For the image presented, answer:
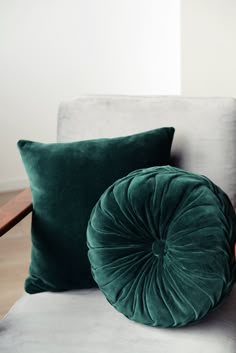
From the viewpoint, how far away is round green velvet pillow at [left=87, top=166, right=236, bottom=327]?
0.93m

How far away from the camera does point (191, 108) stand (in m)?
1.23

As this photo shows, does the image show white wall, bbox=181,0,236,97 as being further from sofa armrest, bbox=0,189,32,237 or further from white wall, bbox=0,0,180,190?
sofa armrest, bbox=0,189,32,237

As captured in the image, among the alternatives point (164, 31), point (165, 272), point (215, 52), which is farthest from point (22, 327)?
point (164, 31)

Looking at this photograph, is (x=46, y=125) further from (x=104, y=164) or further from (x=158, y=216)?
(x=158, y=216)

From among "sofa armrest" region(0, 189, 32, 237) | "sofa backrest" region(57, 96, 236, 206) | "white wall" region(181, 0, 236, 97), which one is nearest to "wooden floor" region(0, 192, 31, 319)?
"sofa armrest" region(0, 189, 32, 237)

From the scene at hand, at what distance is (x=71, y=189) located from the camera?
112cm

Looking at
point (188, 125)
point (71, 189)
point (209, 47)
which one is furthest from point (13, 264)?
point (209, 47)

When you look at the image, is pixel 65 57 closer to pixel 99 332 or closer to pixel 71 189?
pixel 71 189

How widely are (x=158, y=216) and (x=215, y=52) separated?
1.31 metres

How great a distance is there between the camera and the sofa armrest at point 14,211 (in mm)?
1123

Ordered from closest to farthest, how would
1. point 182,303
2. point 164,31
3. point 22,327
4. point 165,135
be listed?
1. point 182,303
2. point 22,327
3. point 165,135
4. point 164,31

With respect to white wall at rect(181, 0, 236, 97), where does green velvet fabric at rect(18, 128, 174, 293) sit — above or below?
below

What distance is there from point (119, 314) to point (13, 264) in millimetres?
1063

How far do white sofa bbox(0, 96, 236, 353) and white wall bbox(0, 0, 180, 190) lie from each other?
1202 millimetres
